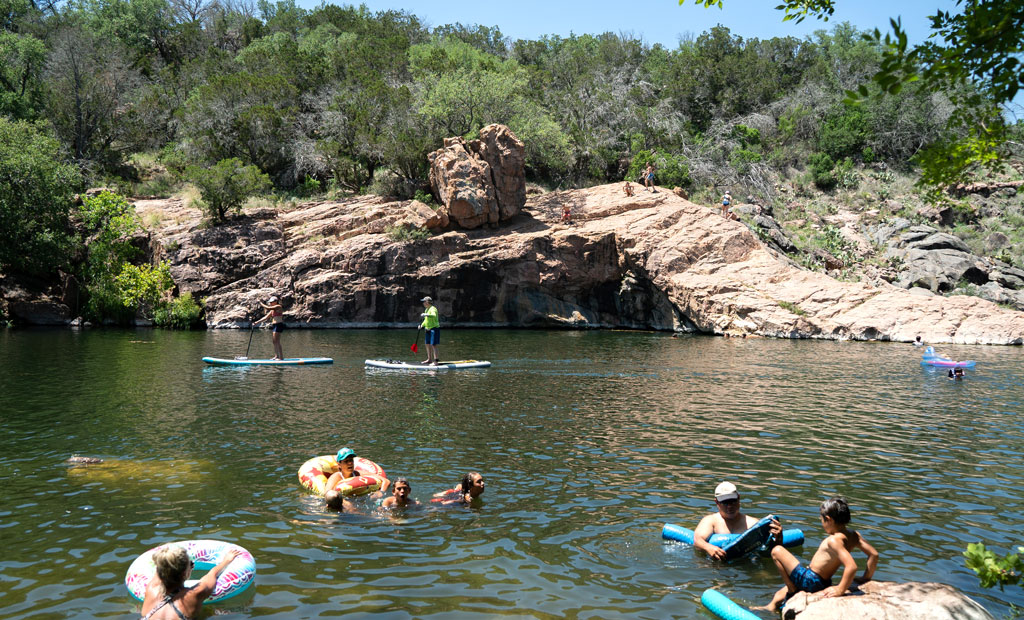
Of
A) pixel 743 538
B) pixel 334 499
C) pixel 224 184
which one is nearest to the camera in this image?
pixel 743 538

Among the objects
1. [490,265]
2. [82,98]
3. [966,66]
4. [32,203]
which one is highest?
[82,98]

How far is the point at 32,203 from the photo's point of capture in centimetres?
4112

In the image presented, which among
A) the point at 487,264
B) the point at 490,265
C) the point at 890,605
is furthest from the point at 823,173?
the point at 890,605

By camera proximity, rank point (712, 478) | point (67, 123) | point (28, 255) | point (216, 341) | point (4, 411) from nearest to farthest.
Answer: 1. point (712, 478)
2. point (4, 411)
3. point (216, 341)
4. point (28, 255)
5. point (67, 123)

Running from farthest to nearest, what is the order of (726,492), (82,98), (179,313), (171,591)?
(82,98) < (179,313) < (726,492) < (171,591)

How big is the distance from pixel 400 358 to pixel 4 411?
45.5 feet

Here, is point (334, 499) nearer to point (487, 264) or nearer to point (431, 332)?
point (431, 332)

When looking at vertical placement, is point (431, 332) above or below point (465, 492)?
above

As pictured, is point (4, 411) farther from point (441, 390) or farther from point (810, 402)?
point (810, 402)

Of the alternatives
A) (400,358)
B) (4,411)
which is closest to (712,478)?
(4,411)

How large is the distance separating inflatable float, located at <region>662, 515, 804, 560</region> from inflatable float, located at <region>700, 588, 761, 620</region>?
1.08 m

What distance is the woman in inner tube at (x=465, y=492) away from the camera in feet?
32.9

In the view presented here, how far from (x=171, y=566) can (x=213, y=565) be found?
129 cm

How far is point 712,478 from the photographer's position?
1156 centimetres
